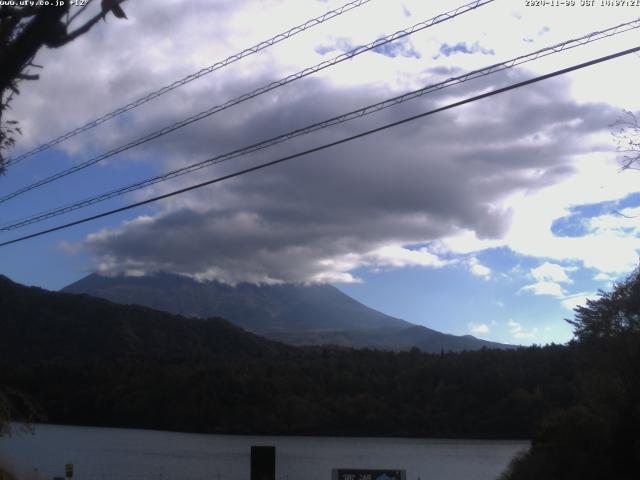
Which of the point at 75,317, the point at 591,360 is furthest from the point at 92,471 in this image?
the point at 75,317

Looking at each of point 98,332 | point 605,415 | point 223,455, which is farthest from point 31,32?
point 98,332

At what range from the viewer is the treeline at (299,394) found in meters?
81.9

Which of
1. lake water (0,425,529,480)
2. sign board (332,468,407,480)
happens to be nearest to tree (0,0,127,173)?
sign board (332,468,407,480)

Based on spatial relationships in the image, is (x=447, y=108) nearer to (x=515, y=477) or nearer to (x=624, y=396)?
(x=624, y=396)

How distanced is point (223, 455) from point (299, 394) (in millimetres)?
31305

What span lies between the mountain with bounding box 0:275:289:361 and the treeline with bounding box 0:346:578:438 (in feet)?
17.5

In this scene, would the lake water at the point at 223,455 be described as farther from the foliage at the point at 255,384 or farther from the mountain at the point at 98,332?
the mountain at the point at 98,332

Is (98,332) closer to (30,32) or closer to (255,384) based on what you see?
(255,384)

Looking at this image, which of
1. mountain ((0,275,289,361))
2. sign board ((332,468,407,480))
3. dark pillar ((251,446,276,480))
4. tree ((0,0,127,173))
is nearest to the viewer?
tree ((0,0,127,173))

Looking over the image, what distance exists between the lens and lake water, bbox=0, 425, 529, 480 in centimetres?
5266

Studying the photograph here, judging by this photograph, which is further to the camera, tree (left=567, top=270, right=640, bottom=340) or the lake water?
the lake water

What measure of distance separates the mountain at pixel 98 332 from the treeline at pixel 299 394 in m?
5.35

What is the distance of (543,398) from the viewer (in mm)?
67625

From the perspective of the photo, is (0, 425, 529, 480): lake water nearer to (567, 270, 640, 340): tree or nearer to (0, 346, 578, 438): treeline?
(0, 346, 578, 438): treeline
